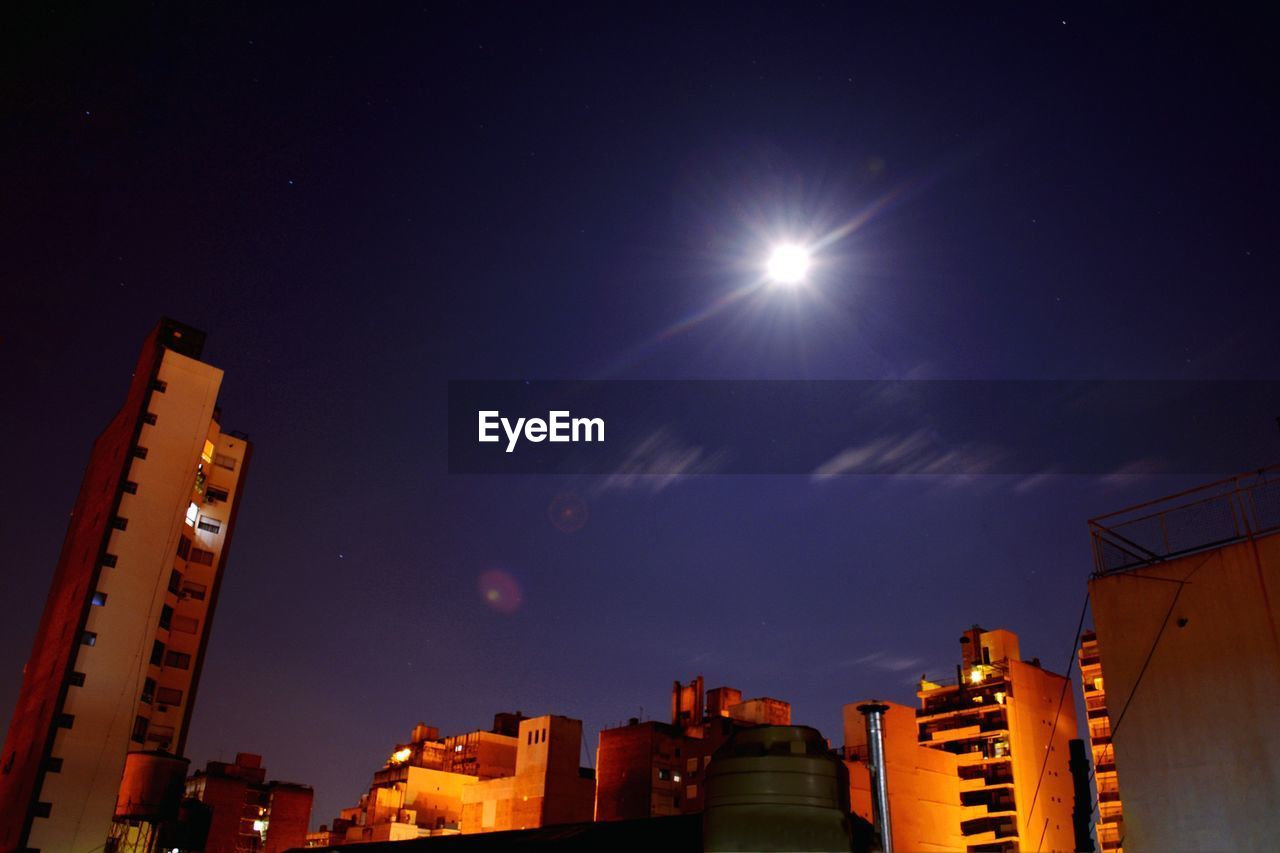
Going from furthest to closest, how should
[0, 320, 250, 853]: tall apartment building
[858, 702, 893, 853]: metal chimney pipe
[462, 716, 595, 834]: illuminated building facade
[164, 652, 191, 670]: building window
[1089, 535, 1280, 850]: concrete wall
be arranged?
[462, 716, 595, 834]: illuminated building facade → [164, 652, 191, 670]: building window → [0, 320, 250, 853]: tall apartment building → [1089, 535, 1280, 850]: concrete wall → [858, 702, 893, 853]: metal chimney pipe

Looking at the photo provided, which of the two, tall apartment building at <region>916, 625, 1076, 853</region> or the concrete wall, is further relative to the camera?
tall apartment building at <region>916, 625, 1076, 853</region>

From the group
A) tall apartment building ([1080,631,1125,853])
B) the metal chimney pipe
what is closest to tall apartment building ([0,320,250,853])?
the metal chimney pipe

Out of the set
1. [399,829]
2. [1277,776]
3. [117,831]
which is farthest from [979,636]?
[1277,776]

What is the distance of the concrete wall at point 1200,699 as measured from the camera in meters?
17.3

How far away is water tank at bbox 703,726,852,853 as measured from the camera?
1250 cm

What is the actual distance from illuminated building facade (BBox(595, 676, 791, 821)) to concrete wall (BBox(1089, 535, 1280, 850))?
6736 centimetres

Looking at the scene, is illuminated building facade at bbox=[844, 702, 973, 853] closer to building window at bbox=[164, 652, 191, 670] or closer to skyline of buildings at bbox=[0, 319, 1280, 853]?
skyline of buildings at bbox=[0, 319, 1280, 853]

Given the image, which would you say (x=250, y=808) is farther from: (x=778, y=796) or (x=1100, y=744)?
(x=778, y=796)

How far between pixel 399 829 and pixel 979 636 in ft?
182

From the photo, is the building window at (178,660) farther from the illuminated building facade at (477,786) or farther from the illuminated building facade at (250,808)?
the illuminated building facade at (477,786)

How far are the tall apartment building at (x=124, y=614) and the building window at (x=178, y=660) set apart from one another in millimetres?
69

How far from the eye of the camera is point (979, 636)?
304 ft

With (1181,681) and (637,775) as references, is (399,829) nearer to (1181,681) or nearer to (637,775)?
(637,775)

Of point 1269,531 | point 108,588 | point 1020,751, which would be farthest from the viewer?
point 1020,751
